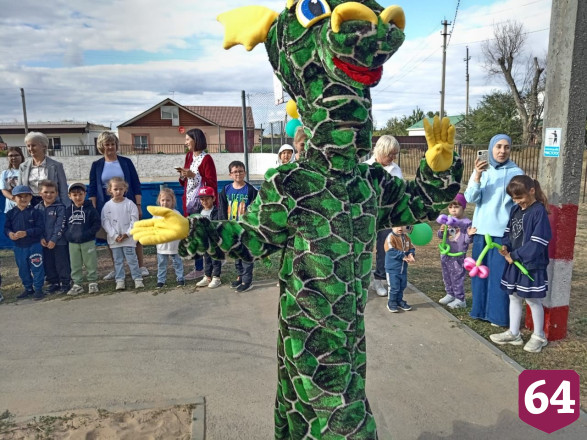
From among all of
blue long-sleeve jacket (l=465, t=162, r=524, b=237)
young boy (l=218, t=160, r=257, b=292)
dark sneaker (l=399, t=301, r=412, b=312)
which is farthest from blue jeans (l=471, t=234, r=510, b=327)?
young boy (l=218, t=160, r=257, b=292)

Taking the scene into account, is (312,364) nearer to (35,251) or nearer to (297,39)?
(297,39)

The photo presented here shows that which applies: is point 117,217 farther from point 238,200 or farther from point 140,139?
point 140,139

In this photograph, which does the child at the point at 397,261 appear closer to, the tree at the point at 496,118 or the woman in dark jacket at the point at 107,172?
the woman in dark jacket at the point at 107,172

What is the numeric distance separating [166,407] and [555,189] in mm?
3803

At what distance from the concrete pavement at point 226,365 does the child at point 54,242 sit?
51 cm

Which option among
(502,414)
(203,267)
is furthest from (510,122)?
(502,414)

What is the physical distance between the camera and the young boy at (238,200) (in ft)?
18.7

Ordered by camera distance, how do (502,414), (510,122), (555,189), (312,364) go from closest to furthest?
(312,364) → (502,414) → (555,189) → (510,122)

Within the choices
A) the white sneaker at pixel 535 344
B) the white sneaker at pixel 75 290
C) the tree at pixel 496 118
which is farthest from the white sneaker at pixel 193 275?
the tree at pixel 496 118

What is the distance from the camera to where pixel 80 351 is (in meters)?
4.32

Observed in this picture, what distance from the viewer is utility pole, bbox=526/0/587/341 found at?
403 cm

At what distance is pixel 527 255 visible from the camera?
4.00 m

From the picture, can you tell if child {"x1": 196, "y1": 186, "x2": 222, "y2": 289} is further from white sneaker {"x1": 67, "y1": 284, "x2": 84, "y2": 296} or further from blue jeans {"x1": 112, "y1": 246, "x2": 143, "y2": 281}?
white sneaker {"x1": 67, "y1": 284, "x2": 84, "y2": 296}

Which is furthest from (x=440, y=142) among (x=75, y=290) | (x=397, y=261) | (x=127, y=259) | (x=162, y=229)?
(x=75, y=290)
